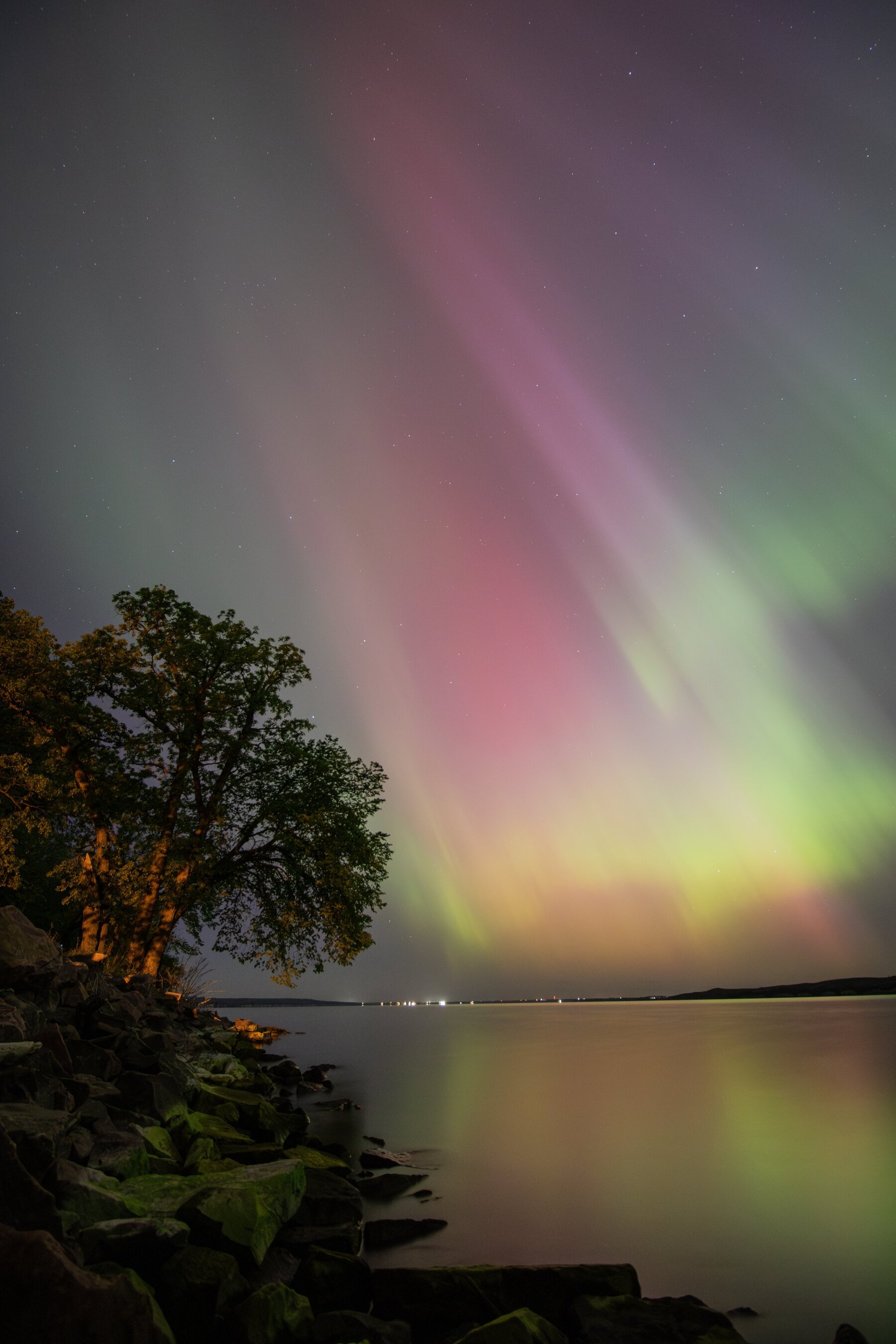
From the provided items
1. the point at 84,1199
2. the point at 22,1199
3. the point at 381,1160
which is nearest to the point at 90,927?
the point at 381,1160

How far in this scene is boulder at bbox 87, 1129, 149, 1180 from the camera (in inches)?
297

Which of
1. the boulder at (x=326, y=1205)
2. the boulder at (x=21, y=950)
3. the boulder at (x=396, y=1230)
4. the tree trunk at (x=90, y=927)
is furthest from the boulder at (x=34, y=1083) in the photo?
the tree trunk at (x=90, y=927)

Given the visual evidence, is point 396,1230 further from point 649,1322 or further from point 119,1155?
point 649,1322

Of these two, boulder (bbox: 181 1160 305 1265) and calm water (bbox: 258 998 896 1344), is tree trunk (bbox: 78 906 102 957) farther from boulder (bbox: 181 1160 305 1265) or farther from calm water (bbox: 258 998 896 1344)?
boulder (bbox: 181 1160 305 1265)

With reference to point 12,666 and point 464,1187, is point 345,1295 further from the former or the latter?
point 12,666

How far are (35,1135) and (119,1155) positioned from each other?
1940mm

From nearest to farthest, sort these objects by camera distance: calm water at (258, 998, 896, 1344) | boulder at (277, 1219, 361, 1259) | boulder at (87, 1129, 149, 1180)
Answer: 1. boulder at (87, 1129, 149, 1180)
2. boulder at (277, 1219, 361, 1259)
3. calm water at (258, 998, 896, 1344)

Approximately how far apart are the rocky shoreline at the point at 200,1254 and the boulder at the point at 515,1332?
0.05ft

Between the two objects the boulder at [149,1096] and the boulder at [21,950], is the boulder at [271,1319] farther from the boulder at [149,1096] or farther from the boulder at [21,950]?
the boulder at [21,950]

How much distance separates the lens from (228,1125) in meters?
11.9

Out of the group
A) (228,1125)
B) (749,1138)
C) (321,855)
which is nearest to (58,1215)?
(228,1125)

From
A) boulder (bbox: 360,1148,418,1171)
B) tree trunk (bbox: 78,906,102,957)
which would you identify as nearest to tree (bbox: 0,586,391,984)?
tree trunk (bbox: 78,906,102,957)

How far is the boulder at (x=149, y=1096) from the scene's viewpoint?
33.6ft

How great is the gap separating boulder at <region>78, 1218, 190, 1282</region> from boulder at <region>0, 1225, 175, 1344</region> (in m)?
1.01
